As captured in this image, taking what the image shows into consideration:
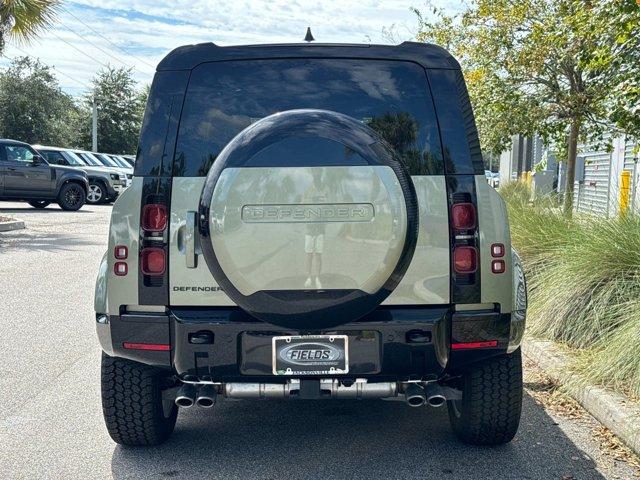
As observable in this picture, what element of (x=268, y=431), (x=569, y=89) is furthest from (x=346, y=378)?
(x=569, y=89)

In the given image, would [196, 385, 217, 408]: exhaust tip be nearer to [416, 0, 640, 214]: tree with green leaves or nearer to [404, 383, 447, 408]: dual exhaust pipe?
[404, 383, 447, 408]: dual exhaust pipe

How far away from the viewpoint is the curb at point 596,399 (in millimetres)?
4590

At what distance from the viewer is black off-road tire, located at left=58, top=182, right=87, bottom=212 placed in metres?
23.1

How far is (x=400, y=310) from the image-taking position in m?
3.84

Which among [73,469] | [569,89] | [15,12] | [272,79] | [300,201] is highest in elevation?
[15,12]

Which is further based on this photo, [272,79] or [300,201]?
[272,79]

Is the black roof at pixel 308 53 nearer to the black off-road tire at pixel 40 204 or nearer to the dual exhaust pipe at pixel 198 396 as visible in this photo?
the dual exhaust pipe at pixel 198 396

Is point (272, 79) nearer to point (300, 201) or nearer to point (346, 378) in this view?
point (300, 201)

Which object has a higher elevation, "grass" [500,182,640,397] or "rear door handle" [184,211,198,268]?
"rear door handle" [184,211,198,268]

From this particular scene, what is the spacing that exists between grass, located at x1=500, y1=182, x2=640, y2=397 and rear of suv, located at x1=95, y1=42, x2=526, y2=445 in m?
1.42

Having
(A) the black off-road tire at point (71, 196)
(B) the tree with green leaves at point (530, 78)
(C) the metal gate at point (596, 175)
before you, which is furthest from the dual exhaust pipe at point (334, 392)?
(A) the black off-road tire at point (71, 196)

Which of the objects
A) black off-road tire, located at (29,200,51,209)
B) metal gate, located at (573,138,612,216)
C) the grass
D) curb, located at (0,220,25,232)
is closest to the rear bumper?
the grass

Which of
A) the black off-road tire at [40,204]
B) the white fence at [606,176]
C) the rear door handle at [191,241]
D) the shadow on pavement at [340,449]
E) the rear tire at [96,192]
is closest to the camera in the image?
the rear door handle at [191,241]

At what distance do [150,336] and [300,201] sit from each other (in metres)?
0.96
